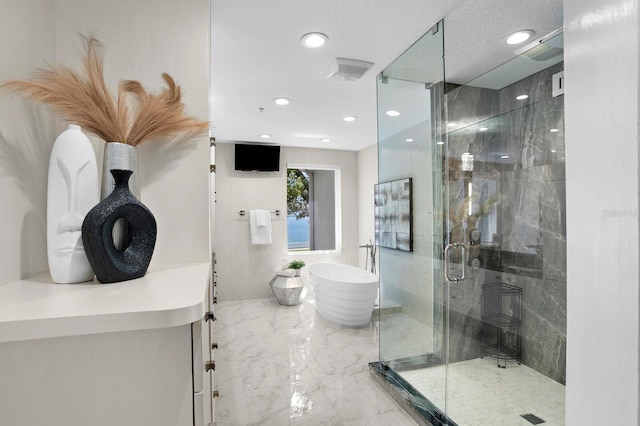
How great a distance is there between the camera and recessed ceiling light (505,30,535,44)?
1.94 m

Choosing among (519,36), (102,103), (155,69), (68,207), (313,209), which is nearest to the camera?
(68,207)

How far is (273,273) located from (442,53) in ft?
12.9

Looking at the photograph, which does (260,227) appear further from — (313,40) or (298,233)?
(313,40)

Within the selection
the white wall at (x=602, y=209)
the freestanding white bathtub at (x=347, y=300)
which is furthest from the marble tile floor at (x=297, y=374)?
the white wall at (x=602, y=209)

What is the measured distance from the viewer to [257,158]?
488cm

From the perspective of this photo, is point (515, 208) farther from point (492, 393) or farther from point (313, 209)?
point (313, 209)

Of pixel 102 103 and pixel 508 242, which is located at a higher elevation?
pixel 102 103

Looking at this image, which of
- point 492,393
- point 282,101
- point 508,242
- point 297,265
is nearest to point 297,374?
point 492,393

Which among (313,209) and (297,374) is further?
(313,209)

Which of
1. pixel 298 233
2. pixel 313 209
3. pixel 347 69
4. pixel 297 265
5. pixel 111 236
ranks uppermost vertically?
pixel 347 69

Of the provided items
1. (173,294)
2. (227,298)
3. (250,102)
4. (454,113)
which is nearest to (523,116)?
(454,113)

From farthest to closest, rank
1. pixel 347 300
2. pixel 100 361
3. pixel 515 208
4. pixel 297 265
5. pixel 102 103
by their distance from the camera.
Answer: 1. pixel 297 265
2. pixel 347 300
3. pixel 515 208
4. pixel 102 103
5. pixel 100 361

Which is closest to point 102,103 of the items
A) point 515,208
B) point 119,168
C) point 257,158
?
point 119,168

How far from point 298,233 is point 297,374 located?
127 inches
